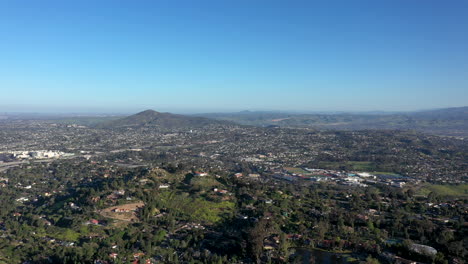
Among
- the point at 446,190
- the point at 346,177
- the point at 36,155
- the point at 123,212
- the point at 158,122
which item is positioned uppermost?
the point at 158,122

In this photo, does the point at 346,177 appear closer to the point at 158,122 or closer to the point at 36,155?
the point at 36,155

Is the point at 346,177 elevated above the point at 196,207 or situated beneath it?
situated beneath

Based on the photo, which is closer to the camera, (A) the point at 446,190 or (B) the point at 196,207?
(B) the point at 196,207

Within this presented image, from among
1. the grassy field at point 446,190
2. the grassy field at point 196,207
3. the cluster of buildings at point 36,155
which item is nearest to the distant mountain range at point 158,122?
the cluster of buildings at point 36,155

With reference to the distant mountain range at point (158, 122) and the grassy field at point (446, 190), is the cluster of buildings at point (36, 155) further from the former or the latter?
the grassy field at point (446, 190)

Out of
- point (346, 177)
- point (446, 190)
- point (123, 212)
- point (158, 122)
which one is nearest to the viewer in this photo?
point (123, 212)

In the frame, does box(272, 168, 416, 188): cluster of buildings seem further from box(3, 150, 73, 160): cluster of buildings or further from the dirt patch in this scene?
box(3, 150, 73, 160): cluster of buildings

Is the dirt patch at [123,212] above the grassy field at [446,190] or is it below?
above

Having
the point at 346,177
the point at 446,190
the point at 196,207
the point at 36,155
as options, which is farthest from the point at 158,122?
the point at 446,190
